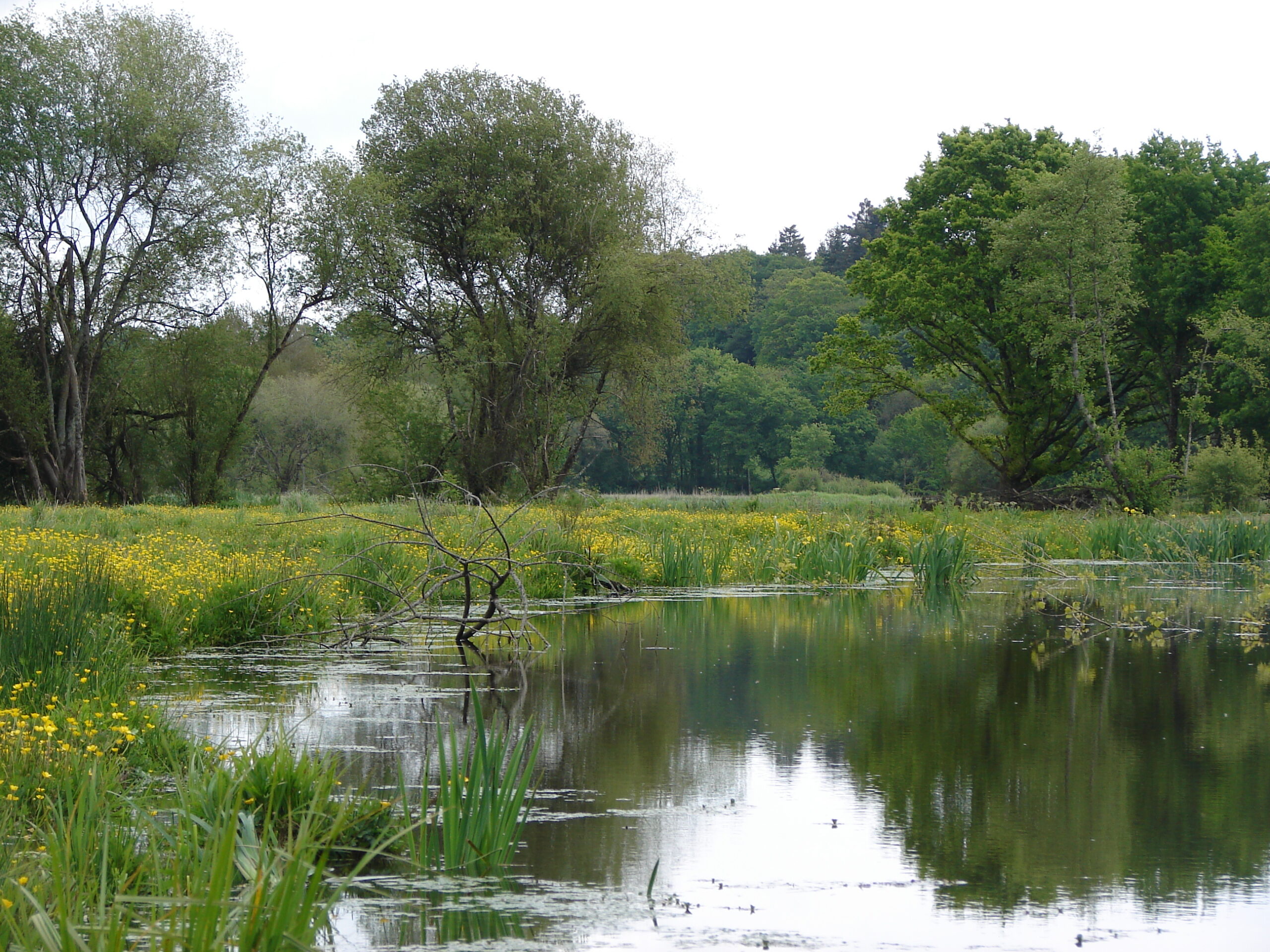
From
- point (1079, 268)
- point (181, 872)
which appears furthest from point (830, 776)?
point (1079, 268)

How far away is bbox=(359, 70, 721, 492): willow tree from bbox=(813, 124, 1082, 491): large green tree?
6392mm

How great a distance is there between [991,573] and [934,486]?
2067 inches

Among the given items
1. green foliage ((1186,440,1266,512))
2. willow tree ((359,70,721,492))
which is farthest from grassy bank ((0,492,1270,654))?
willow tree ((359,70,721,492))

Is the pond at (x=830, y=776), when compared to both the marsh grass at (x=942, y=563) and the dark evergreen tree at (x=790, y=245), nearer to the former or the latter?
the marsh grass at (x=942, y=563)

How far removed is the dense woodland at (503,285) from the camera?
31469 millimetres

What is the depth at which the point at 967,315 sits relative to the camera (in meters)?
35.4

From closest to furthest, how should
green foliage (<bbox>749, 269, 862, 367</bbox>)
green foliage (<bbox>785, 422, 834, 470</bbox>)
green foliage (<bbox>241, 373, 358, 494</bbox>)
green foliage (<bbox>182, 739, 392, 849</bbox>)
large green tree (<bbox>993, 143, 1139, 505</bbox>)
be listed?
green foliage (<bbox>182, 739, 392, 849</bbox>)
large green tree (<bbox>993, 143, 1139, 505</bbox>)
green foliage (<bbox>241, 373, 358, 494</bbox>)
green foliage (<bbox>785, 422, 834, 470</bbox>)
green foliage (<bbox>749, 269, 862, 367</bbox>)

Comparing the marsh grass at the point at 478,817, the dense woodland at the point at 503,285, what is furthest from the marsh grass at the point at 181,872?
the dense woodland at the point at 503,285

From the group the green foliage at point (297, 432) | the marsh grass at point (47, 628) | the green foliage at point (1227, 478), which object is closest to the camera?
the marsh grass at point (47, 628)

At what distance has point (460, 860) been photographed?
461cm

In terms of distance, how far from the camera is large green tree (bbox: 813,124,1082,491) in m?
35.0

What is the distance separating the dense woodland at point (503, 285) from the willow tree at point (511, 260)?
100mm

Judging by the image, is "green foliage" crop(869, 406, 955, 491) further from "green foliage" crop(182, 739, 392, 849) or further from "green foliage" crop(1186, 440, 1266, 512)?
"green foliage" crop(182, 739, 392, 849)

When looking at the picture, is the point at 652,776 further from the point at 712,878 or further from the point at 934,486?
the point at 934,486
